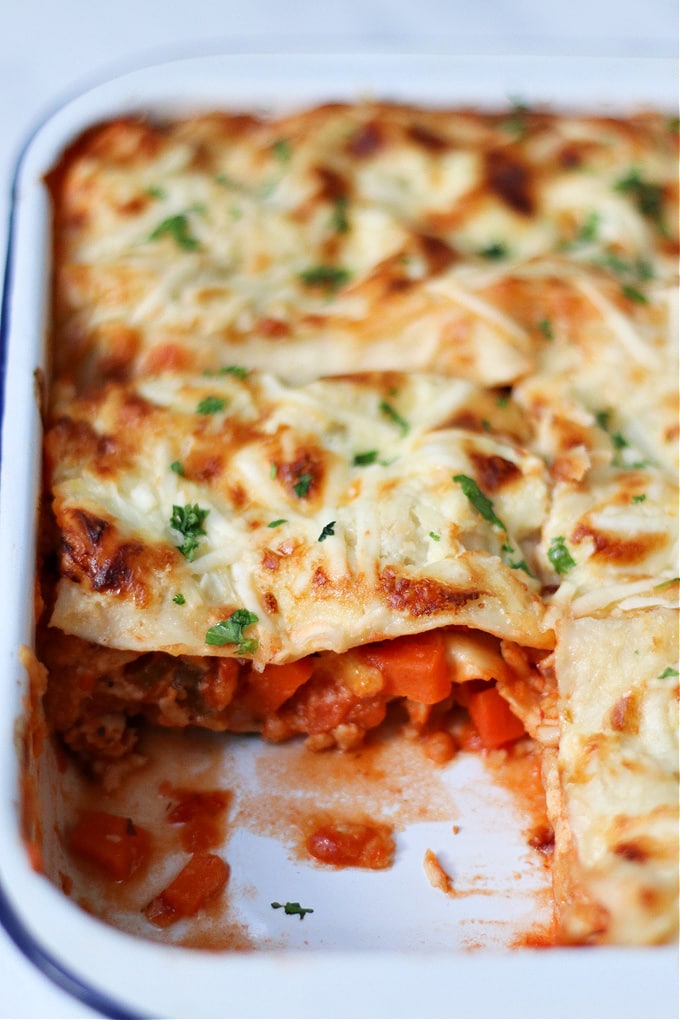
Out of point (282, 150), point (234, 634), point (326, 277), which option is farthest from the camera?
point (282, 150)

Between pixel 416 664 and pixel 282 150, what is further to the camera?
pixel 282 150

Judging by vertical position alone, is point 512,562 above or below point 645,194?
below

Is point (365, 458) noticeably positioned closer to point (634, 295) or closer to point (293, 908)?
point (634, 295)

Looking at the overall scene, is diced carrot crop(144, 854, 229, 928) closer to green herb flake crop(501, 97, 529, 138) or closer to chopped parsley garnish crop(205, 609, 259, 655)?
chopped parsley garnish crop(205, 609, 259, 655)

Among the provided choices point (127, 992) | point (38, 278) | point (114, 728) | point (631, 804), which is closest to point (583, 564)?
point (631, 804)

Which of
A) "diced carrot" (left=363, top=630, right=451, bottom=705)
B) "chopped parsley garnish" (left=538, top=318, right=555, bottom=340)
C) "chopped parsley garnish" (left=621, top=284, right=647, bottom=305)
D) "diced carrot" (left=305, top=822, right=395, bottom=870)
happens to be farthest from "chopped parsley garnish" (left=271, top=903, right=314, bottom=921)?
"chopped parsley garnish" (left=621, top=284, right=647, bottom=305)

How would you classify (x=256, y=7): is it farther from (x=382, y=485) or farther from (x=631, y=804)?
(x=631, y=804)

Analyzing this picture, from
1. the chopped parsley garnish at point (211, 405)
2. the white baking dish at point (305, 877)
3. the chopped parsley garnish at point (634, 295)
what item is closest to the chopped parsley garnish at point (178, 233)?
the white baking dish at point (305, 877)

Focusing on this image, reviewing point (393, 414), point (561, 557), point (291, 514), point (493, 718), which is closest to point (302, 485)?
point (291, 514)
